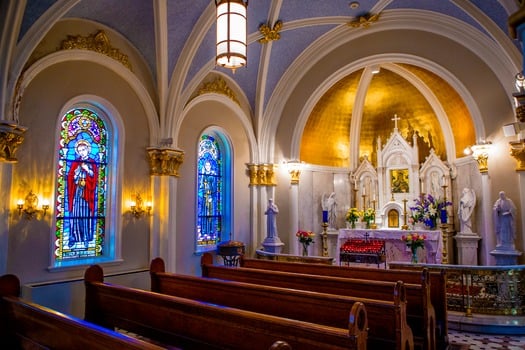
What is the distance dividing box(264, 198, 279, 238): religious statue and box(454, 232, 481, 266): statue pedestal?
5441mm

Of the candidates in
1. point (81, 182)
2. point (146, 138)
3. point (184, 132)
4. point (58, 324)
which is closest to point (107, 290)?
point (58, 324)

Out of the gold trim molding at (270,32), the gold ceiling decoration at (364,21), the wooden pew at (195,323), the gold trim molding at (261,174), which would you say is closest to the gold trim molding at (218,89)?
the gold trim molding at (270,32)

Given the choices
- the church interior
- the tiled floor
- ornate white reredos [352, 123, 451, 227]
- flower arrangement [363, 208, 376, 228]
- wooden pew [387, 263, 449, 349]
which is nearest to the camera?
wooden pew [387, 263, 449, 349]

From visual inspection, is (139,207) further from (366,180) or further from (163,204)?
(366,180)

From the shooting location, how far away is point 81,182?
8844mm

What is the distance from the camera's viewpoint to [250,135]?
13.0 m

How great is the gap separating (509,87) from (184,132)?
844 centimetres

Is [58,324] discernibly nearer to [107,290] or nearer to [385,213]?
[107,290]

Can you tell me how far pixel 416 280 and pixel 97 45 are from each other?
8.24m

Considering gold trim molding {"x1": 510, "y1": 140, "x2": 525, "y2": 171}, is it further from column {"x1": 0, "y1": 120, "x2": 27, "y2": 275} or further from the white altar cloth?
column {"x1": 0, "y1": 120, "x2": 27, "y2": 275}

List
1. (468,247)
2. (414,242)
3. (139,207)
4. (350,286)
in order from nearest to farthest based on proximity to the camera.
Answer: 1. (350,286)
2. (139,207)
3. (414,242)
4. (468,247)

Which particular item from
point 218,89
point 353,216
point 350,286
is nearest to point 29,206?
point 350,286

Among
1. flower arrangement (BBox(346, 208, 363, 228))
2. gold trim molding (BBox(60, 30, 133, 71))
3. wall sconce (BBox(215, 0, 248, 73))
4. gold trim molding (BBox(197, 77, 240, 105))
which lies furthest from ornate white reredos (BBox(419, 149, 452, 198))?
gold trim molding (BBox(60, 30, 133, 71))

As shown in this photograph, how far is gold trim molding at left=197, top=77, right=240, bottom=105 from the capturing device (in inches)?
454
